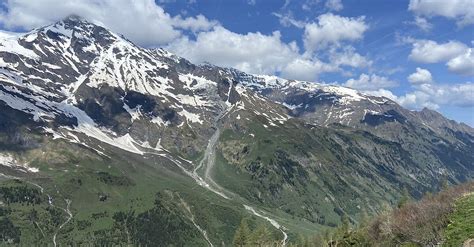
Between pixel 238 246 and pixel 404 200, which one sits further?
pixel 404 200

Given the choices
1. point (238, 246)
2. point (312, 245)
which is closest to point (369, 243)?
point (238, 246)

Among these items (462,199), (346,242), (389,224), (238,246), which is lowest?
(238,246)

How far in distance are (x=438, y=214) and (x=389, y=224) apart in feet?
55.4

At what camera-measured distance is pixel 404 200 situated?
173375 millimetres

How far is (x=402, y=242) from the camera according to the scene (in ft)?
252

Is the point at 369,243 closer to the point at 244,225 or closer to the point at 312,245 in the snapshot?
the point at 244,225

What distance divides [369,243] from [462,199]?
28.5 metres

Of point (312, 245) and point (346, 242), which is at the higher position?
point (346, 242)

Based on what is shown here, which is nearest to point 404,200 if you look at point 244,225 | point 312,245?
point 312,245

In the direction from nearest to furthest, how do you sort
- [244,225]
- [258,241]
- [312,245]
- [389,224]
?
[389,224]
[258,241]
[244,225]
[312,245]

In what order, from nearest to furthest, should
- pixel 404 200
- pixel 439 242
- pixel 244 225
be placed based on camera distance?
pixel 439 242 < pixel 244 225 < pixel 404 200

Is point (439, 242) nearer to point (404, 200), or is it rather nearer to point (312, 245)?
point (404, 200)

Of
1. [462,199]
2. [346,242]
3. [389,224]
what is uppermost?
[462,199]

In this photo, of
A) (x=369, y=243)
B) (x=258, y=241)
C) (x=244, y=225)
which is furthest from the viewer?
(x=244, y=225)
